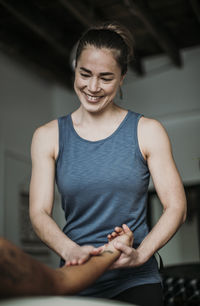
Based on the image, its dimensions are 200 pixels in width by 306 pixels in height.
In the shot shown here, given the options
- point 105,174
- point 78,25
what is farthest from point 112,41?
point 78,25

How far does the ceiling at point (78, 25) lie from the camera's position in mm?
4691

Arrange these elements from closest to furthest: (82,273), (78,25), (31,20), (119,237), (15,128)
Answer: (82,273)
(119,237)
(31,20)
(78,25)
(15,128)

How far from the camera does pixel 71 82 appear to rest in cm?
686

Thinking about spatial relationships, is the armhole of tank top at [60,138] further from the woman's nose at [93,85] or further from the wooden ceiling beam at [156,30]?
the wooden ceiling beam at [156,30]

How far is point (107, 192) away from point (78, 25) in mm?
4481

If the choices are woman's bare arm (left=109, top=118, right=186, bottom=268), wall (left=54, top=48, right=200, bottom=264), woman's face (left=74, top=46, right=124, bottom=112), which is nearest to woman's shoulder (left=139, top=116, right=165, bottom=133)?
woman's bare arm (left=109, top=118, right=186, bottom=268)

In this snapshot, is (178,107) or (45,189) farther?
(178,107)

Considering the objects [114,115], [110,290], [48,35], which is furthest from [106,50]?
[48,35]

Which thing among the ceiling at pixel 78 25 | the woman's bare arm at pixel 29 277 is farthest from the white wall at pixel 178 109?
the woman's bare arm at pixel 29 277

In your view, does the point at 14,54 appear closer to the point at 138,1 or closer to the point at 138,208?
the point at 138,1

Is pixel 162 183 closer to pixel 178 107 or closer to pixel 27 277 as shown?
pixel 27 277

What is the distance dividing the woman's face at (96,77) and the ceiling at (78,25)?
Answer: 321cm

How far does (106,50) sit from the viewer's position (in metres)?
1.27

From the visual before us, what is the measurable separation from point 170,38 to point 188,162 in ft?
5.16
